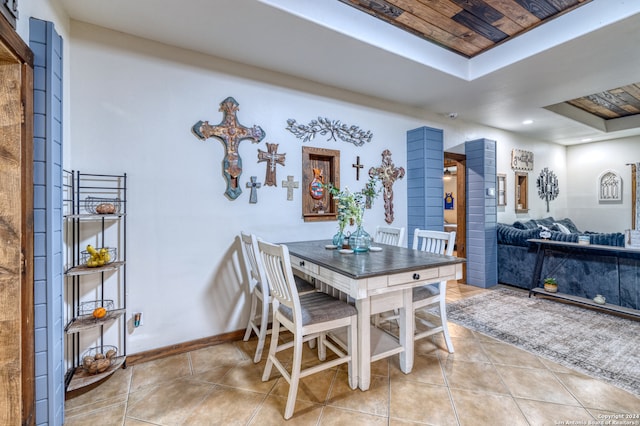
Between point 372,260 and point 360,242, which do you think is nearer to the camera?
point 372,260

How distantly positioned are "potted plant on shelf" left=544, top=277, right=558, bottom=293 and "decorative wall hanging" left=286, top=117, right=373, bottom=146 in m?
2.83

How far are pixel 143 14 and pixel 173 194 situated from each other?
4.23 ft

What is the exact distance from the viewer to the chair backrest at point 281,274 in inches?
63.0

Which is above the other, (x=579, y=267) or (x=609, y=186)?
(x=609, y=186)

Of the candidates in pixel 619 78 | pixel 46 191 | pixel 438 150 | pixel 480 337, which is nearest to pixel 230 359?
pixel 46 191

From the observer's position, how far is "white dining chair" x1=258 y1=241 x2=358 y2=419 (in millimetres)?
1633

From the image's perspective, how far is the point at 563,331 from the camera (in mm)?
2678

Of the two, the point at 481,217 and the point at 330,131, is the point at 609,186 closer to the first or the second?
the point at 481,217

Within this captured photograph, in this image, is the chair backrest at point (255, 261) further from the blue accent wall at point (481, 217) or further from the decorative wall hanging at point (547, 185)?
the decorative wall hanging at point (547, 185)

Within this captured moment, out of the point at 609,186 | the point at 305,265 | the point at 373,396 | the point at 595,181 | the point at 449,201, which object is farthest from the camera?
the point at 449,201

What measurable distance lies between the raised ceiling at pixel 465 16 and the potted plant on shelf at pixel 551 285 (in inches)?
112

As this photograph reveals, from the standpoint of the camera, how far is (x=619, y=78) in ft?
10.0

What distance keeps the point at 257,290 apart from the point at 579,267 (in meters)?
3.73

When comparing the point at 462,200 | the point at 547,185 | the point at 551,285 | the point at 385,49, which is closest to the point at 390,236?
the point at 385,49
